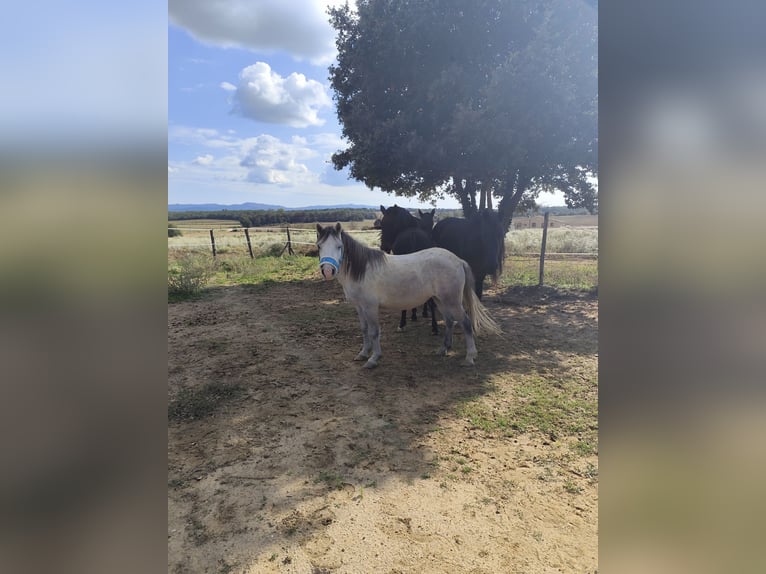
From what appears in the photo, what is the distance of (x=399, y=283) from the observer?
4766mm

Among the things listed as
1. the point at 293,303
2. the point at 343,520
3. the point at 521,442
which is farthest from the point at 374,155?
the point at 343,520

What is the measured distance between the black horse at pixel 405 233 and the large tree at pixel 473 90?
4.62ft

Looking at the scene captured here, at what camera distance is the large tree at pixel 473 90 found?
6.85 meters

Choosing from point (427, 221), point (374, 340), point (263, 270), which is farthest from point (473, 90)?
point (263, 270)

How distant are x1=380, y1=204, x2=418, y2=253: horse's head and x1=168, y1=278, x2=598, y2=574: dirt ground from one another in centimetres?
273

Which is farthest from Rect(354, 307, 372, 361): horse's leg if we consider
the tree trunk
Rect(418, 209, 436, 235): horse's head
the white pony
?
the tree trunk

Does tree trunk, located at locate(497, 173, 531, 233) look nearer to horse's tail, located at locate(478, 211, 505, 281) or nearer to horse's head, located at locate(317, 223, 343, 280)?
horse's tail, located at locate(478, 211, 505, 281)

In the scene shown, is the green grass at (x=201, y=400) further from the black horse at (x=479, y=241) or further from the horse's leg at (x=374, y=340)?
the black horse at (x=479, y=241)

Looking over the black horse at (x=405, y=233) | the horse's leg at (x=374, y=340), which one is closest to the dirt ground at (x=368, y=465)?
the horse's leg at (x=374, y=340)

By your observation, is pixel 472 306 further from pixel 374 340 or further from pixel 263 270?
pixel 263 270
